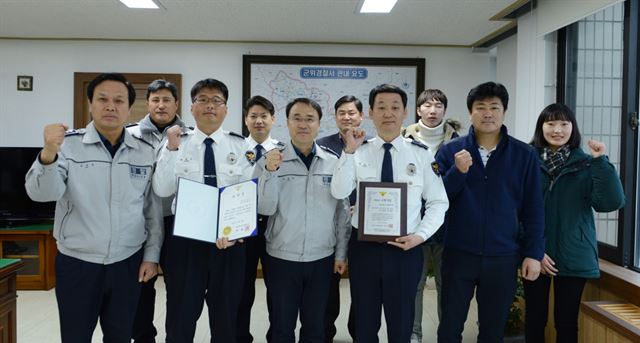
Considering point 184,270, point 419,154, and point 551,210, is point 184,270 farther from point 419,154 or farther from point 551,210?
point 551,210

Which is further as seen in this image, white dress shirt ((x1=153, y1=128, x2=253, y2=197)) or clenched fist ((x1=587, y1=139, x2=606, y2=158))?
clenched fist ((x1=587, y1=139, x2=606, y2=158))

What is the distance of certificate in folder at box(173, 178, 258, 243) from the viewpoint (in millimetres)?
2016

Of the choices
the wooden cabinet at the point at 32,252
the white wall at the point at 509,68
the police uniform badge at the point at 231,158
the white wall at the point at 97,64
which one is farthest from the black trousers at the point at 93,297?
the white wall at the point at 509,68

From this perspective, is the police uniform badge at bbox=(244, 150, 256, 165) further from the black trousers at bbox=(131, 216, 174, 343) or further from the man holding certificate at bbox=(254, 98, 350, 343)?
the black trousers at bbox=(131, 216, 174, 343)

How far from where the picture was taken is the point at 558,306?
Answer: 2346 mm

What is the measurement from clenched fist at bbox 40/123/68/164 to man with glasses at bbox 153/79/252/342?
43cm

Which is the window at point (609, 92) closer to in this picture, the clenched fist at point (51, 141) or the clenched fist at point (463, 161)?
the clenched fist at point (463, 161)

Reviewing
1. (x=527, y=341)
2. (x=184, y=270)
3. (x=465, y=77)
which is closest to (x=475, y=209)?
(x=527, y=341)

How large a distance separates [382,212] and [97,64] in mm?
4641

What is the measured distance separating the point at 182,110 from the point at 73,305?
3805 millimetres

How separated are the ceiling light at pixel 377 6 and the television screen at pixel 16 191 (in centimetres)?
356

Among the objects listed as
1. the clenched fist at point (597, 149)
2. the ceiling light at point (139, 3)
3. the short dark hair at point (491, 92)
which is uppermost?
the ceiling light at point (139, 3)

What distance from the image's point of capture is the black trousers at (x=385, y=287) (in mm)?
2135

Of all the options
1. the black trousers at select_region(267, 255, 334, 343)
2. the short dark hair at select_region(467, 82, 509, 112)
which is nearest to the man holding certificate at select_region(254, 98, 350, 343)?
the black trousers at select_region(267, 255, 334, 343)
